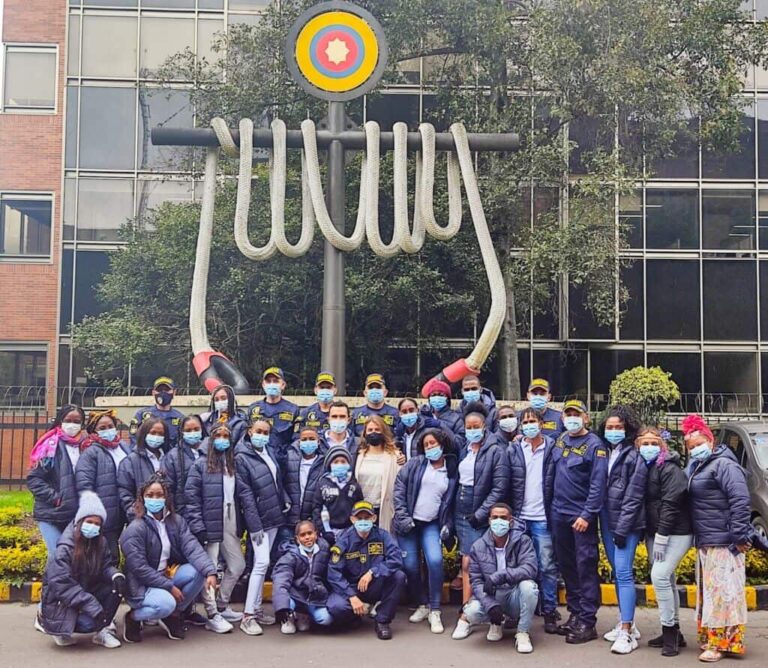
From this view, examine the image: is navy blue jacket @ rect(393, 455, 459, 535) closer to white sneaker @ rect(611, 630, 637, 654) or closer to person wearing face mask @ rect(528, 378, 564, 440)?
person wearing face mask @ rect(528, 378, 564, 440)

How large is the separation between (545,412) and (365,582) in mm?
2352

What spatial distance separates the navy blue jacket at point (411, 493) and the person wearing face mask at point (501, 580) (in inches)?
22.6

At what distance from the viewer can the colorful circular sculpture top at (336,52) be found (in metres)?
12.9

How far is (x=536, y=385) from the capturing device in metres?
8.66

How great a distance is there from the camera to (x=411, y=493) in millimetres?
7734

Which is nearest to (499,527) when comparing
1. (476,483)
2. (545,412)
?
(476,483)

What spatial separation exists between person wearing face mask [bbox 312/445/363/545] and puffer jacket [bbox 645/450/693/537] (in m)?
2.34

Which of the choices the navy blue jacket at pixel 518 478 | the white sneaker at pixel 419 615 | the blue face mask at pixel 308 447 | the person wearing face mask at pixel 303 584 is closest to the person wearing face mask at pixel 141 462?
the blue face mask at pixel 308 447

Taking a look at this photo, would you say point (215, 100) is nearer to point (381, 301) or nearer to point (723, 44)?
A: point (381, 301)

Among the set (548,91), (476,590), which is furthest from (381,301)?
(476,590)

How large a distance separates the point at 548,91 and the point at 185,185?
9.03 m

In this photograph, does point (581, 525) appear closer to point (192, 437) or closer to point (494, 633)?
point (494, 633)

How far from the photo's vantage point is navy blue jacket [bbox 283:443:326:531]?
7828 millimetres

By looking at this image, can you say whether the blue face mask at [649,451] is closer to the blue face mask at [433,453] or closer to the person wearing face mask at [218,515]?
the blue face mask at [433,453]
